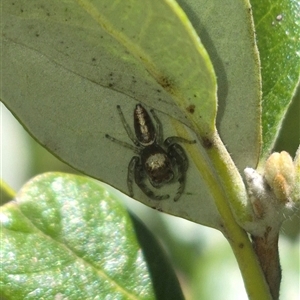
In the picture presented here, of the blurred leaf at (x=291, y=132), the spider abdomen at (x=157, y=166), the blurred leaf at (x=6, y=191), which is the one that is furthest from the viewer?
the blurred leaf at (x=291, y=132)

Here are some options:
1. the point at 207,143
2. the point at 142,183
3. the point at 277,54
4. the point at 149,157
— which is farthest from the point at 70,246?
the point at 277,54

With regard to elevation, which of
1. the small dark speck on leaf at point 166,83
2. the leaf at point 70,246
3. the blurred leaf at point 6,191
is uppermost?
the blurred leaf at point 6,191

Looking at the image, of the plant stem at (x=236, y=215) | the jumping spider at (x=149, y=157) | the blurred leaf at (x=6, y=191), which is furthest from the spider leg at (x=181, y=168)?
the blurred leaf at (x=6, y=191)

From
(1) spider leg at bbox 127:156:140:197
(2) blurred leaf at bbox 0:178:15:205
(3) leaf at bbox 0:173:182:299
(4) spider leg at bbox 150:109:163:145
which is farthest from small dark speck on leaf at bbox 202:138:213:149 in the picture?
(2) blurred leaf at bbox 0:178:15:205

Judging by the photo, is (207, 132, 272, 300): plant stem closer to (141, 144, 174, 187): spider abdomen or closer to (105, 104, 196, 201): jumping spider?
(105, 104, 196, 201): jumping spider

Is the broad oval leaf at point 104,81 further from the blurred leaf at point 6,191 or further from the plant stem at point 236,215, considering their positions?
the blurred leaf at point 6,191

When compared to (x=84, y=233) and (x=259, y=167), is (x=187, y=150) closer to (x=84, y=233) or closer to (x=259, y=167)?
(x=259, y=167)
